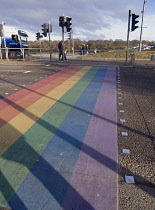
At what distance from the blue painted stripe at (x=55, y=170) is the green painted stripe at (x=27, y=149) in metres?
0.10

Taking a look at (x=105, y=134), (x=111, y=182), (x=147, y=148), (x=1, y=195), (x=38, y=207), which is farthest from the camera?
(x=105, y=134)

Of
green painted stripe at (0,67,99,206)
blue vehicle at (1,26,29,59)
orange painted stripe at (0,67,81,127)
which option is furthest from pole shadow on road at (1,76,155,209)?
blue vehicle at (1,26,29,59)

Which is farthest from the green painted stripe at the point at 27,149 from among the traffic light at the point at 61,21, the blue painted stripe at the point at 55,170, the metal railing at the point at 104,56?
the metal railing at the point at 104,56

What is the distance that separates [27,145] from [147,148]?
2.26 m

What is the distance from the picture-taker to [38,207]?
2189 millimetres

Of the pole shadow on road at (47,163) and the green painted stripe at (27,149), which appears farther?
the green painted stripe at (27,149)

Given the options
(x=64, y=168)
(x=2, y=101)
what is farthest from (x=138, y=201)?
(x=2, y=101)

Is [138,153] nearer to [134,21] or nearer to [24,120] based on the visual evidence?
[24,120]

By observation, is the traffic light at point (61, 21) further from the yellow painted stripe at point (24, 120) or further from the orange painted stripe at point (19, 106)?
the yellow painted stripe at point (24, 120)

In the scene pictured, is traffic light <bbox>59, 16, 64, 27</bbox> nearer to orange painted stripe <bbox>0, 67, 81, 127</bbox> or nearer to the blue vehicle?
the blue vehicle

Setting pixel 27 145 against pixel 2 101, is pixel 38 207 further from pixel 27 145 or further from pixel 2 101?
pixel 2 101

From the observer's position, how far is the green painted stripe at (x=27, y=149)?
2.62 m

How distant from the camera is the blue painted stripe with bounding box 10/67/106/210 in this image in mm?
2297

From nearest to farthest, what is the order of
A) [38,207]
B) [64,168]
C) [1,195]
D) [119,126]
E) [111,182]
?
[38,207]
[1,195]
[111,182]
[64,168]
[119,126]
